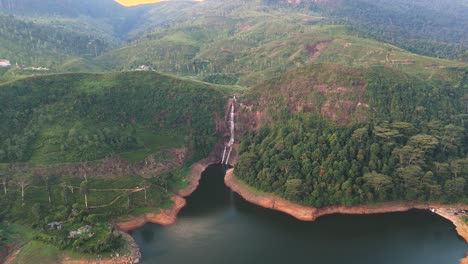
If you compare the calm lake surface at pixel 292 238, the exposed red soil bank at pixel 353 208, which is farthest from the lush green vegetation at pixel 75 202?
the exposed red soil bank at pixel 353 208

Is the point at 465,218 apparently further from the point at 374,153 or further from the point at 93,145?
the point at 93,145

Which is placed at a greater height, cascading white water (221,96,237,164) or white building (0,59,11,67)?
white building (0,59,11,67)

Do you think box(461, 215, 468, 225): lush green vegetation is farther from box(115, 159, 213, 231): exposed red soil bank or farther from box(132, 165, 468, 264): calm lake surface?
box(115, 159, 213, 231): exposed red soil bank

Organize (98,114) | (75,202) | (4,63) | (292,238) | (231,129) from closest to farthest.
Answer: (292,238), (75,202), (98,114), (231,129), (4,63)

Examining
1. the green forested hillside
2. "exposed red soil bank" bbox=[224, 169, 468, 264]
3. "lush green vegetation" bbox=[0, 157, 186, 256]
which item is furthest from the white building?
"exposed red soil bank" bbox=[224, 169, 468, 264]

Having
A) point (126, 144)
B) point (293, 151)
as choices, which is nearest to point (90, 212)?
point (126, 144)

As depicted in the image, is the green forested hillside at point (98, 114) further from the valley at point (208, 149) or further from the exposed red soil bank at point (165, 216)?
the exposed red soil bank at point (165, 216)

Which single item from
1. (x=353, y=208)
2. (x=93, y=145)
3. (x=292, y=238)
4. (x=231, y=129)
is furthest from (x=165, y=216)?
(x=231, y=129)
